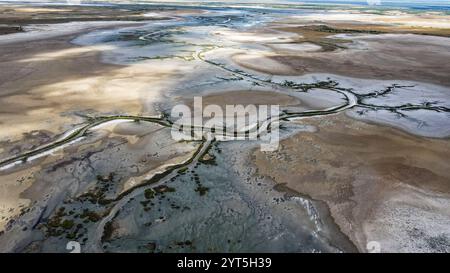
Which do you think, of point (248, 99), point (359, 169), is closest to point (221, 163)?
point (359, 169)

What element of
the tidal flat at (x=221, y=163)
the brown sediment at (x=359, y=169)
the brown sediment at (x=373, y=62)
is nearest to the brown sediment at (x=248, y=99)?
the tidal flat at (x=221, y=163)

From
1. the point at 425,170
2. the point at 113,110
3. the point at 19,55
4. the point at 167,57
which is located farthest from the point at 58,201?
the point at 19,55

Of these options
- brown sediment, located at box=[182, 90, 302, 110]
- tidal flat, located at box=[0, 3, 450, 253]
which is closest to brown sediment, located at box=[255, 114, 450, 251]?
tidal flat, located at box=[0, 3, 450, 253]

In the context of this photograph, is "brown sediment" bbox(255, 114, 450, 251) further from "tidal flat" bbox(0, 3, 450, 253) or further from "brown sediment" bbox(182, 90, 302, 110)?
"brown sediment" bbox(182, 90, 302, 110)

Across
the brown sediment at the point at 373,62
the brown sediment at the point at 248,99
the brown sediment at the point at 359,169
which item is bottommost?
the brown sediment at the point at 359,169

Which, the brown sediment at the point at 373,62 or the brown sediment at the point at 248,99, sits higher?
the brown sediment at the point at 373,62

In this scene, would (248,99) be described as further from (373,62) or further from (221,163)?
(373,62)

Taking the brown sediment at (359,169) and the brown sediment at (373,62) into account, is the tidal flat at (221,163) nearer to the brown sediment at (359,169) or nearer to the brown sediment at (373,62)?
the brown sediment at (359,169)
